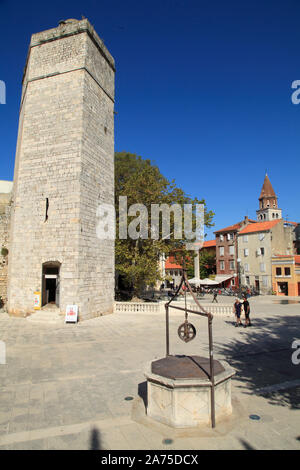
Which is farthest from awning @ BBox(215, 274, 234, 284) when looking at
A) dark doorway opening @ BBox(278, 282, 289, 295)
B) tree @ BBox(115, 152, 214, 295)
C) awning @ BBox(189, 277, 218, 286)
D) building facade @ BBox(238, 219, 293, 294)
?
tree @ BBox(115, 152, 214, 295)

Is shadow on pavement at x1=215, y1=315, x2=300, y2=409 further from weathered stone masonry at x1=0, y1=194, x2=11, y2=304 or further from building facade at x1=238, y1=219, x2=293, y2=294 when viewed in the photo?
building facade at x1=238, y1=219, x2=293, y2=294

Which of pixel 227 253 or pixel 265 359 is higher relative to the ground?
pixel 227 253

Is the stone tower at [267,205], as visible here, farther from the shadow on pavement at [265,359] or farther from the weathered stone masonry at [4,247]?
the weathered stone masonry at [4,247]

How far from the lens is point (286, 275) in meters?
33.8

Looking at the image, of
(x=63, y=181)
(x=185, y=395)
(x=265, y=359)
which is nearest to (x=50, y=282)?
(x=63, y=181)

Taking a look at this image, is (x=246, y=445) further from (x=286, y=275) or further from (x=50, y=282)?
(x=286, y=275)

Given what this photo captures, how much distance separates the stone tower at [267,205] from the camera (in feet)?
211

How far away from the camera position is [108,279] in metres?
17.4

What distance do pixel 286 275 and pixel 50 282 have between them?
2844 centimetres

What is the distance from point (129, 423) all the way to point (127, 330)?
809 centimetres

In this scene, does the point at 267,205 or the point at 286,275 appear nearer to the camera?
the point at 286,275

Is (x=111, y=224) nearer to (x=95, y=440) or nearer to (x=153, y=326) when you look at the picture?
(x=153, y=326)
